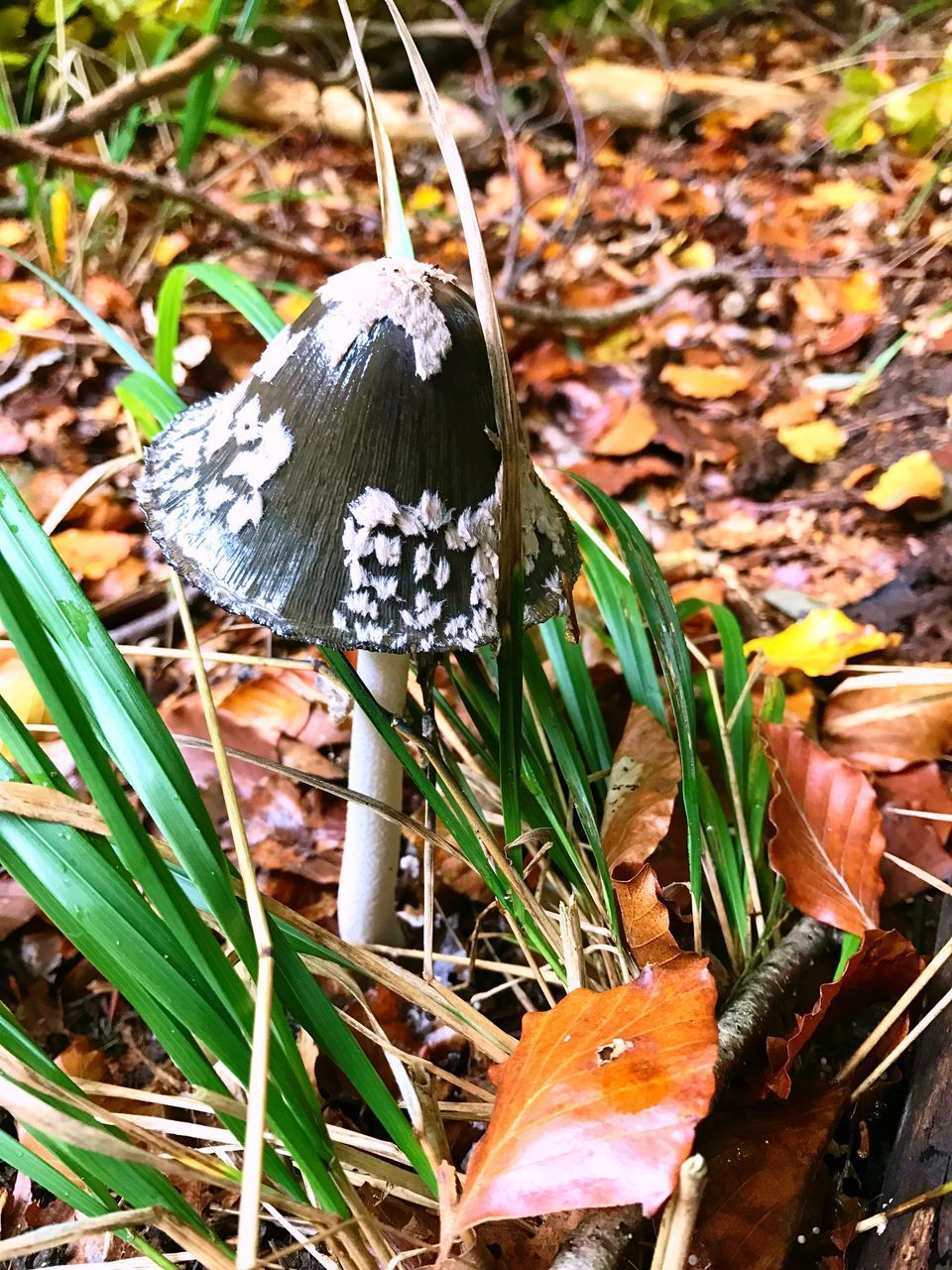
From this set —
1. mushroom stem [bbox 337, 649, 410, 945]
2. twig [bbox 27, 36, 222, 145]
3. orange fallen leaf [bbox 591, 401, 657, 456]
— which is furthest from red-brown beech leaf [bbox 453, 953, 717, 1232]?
twig [bbox 27, 36, 222, 145]

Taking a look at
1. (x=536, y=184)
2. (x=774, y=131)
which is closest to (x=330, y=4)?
(x=536, y=184)

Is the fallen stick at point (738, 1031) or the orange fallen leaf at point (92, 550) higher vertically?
the orange fallen leaf at point (92, 550)

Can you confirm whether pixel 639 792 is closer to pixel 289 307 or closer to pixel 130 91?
pixel 289 307

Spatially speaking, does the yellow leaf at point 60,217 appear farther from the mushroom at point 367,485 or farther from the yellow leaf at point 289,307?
the mushroom at point 367,485

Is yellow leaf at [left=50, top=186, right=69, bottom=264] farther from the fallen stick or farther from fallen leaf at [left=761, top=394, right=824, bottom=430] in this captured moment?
the fallen stick

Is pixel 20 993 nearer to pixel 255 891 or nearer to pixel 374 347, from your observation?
pixel 255 891

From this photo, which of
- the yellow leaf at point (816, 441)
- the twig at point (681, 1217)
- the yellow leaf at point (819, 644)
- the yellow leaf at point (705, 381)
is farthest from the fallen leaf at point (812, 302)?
the twig at point (681, 1217)
